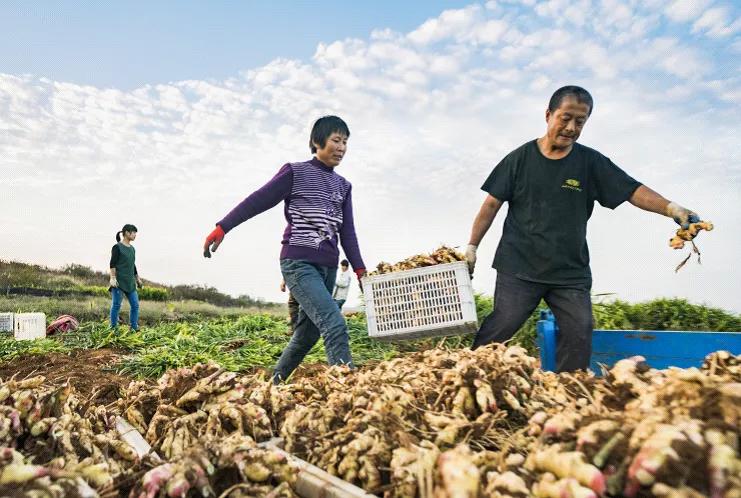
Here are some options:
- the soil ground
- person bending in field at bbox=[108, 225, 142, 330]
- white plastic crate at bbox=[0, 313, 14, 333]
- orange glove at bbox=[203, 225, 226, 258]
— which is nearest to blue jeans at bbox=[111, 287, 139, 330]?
person bending in field at bbox=[108, 225, 142, 330]

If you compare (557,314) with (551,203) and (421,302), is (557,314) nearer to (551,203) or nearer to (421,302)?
(551,203)

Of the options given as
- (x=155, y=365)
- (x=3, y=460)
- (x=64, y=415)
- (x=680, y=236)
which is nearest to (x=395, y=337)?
(x=680, y=236)

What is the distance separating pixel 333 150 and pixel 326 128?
0.18 meters

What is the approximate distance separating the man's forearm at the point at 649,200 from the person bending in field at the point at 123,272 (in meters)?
10.4

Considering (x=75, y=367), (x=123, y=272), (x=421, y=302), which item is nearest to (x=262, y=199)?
(x=421, y=302)

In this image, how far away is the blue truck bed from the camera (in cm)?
348

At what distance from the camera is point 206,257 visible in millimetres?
4625

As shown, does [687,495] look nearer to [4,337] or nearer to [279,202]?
[279,202]

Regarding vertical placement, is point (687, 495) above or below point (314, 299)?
below

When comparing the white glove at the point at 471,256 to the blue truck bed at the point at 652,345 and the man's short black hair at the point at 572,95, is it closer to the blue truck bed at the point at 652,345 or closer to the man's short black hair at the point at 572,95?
the blue truck bed at the point at 652,345

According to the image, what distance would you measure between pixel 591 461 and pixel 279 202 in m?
3.54

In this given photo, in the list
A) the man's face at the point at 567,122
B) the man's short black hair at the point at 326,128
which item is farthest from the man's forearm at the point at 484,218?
the man's short black hair at the point at 326,128

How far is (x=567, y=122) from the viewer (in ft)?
13.2

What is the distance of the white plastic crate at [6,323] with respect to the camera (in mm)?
13209
